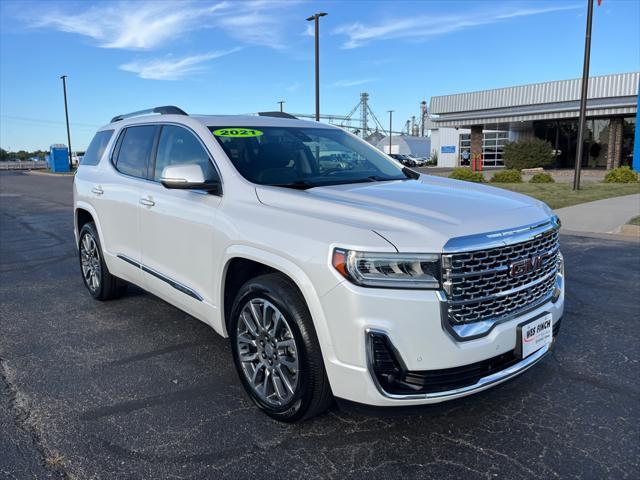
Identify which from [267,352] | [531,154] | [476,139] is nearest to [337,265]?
[267,352]

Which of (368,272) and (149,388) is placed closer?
(368,272)

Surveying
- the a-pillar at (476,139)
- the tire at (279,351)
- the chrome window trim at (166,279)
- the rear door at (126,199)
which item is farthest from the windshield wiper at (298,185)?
the a-pillar at (476,139)

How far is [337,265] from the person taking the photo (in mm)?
2541

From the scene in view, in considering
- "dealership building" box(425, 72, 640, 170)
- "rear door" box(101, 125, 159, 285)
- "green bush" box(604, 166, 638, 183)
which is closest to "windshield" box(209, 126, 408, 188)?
"rear door" box(101, 125, 159, 285)

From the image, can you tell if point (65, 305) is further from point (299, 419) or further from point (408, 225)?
point (408, 225)

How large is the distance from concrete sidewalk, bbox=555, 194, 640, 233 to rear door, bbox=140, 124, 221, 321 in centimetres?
819

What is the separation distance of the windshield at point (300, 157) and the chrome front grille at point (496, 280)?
1.29m

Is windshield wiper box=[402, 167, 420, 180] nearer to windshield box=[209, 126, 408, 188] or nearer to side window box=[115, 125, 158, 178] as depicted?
windshield box=[209, 126, 408, 188]

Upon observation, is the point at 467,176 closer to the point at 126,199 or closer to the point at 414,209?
the point at 126,199

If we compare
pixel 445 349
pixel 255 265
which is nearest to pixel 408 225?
pixel 445 349

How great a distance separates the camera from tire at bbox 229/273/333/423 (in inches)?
108

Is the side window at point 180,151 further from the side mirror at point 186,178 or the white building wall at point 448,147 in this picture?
the white building wall at point 448,147

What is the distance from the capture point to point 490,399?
3.36 meters

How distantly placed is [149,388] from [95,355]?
83 centimetres
